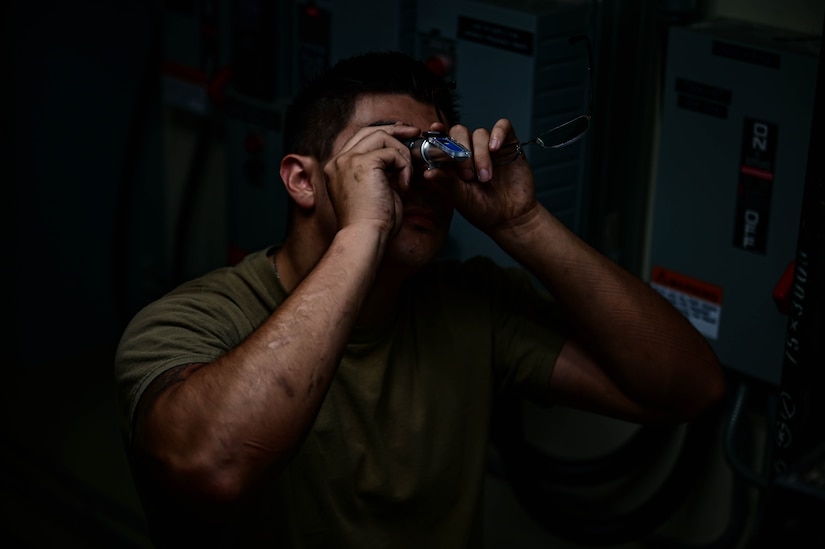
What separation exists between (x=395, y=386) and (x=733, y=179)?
83 centimetres

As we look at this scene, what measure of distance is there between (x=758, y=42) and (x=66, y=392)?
2.44m

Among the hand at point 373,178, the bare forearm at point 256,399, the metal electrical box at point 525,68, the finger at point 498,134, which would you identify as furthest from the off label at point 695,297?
the bare forearm at point 256,399

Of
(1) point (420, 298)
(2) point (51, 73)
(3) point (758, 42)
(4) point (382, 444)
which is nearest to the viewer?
(4) point (382, 444)

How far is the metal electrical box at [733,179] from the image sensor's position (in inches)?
78.7

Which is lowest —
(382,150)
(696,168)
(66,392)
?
(66,392)

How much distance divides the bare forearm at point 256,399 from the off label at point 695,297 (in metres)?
1.03

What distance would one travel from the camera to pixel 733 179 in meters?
2.09

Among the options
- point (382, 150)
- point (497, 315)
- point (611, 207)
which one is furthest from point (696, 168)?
point (382, 150)

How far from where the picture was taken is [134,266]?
12.6 ft

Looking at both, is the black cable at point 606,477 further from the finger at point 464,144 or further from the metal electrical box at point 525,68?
the finger at point 464,144

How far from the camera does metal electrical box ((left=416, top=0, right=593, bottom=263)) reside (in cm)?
214

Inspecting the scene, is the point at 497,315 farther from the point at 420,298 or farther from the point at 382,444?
the point at 382,444

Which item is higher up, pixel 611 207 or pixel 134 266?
pixel 611 207

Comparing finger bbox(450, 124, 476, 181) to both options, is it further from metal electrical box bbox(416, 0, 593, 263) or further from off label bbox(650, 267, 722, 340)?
off label bbox(650, 267, 722, 340)
